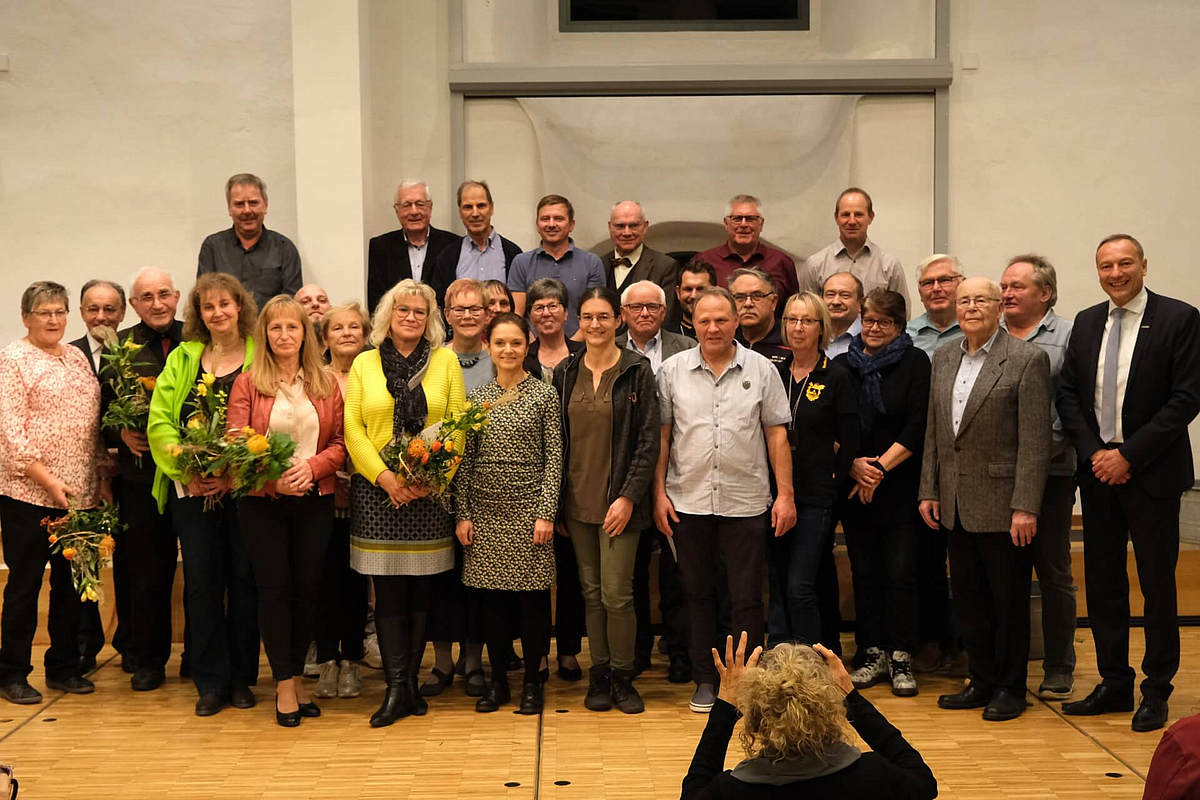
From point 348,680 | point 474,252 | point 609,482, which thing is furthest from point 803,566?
point 474,252

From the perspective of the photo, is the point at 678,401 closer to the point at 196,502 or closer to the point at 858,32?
the point at 196,502

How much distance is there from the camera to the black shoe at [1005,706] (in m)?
4.39

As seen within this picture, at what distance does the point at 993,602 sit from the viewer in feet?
14.9

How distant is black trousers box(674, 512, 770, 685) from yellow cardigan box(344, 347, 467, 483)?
3.21ft

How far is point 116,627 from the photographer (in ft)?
18.3

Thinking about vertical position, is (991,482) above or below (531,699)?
above

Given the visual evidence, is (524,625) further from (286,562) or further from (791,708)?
(791,708)

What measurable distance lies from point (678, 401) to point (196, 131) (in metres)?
4.41

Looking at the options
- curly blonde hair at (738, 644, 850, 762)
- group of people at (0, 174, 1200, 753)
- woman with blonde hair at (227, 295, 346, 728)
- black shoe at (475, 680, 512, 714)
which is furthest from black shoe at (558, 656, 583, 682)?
curly blonde hair at (738, 644, 850, 762)

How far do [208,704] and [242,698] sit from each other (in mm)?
143

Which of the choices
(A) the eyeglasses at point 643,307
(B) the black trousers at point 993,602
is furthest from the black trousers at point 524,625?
(B) the black trousers at point 993,602

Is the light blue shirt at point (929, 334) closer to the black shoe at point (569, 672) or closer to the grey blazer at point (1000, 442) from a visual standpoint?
the grey blazer at point (1000, 442)

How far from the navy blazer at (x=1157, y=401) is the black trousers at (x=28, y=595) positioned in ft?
12.9

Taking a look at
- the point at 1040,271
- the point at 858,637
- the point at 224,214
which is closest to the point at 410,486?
the point at 858,637
